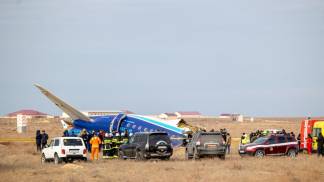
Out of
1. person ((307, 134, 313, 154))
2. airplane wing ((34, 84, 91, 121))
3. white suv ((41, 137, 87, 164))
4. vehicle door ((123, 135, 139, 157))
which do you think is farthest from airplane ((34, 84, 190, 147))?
white suv ((41, 137, 87, 164))

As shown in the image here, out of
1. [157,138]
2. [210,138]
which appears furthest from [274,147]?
[157,138]

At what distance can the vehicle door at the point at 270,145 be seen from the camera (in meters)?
38.8

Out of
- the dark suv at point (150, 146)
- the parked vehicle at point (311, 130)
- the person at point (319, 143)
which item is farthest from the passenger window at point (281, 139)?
the dark suv at point (150, 146)

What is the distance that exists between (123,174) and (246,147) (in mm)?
13085

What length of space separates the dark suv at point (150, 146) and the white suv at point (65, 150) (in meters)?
2.84

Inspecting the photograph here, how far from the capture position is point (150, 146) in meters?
35.7

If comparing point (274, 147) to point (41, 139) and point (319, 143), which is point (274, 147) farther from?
point (41, 139)

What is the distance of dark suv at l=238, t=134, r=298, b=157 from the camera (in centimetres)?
3875

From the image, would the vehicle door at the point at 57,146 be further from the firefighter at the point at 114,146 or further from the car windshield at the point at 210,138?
the car windshield at the point at 210,138

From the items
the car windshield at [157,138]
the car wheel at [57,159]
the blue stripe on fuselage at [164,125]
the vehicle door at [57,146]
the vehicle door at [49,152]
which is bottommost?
the car wheel at [57,159]

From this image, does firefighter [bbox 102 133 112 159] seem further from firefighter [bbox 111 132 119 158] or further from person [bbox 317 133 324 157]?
person [bbox 317 133 324 157]

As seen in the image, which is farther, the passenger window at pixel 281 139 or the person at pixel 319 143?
the person at pixel 319 143

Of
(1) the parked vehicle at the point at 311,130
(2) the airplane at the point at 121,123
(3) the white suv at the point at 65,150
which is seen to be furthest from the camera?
(2) the airplane at the point at 121,123

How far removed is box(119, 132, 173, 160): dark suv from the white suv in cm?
284
